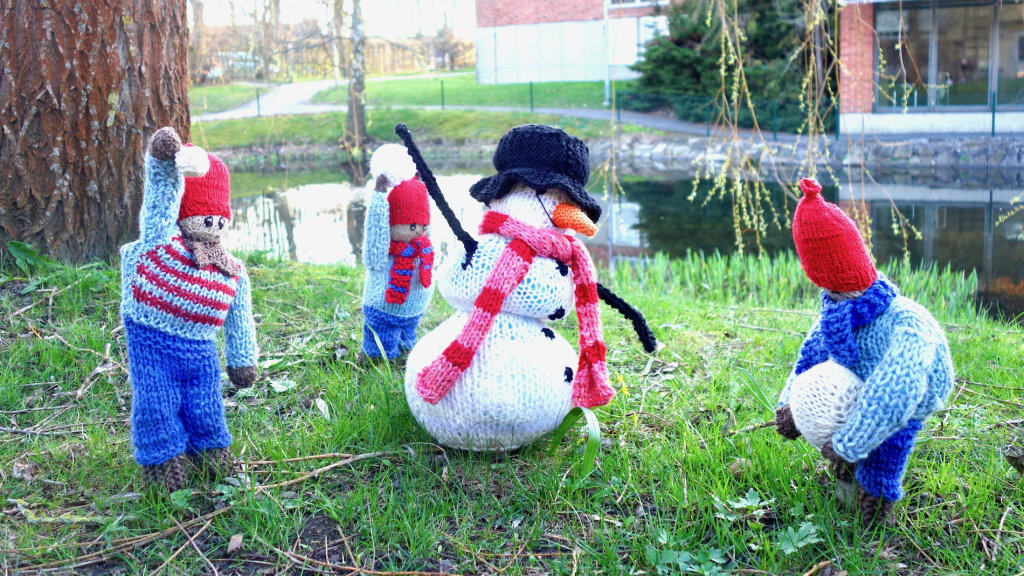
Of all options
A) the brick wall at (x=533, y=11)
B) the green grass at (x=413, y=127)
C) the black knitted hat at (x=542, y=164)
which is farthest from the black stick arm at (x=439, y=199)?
the brick wall at (x=533, y=11)

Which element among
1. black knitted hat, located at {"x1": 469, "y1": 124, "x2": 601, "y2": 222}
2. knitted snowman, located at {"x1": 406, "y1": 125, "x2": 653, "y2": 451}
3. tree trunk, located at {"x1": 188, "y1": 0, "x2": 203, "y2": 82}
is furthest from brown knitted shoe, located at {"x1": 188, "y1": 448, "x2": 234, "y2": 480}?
tree trunk, located at {"x1": 188, "y1": 0, "x2": 203, "y2": 82}

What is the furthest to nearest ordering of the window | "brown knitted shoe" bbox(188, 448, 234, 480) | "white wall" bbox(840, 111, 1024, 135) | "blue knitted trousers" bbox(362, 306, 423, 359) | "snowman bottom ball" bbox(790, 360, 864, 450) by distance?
the window, "white wall" bbox(840, 111, 1024, 135), "blue knitted trousers" bbox(362, 306, 423, 359), "brown knitted shoe" bbox(188, 448, 234, 480), "snowman bottom ball" bbox(790, 360, 864, 450)

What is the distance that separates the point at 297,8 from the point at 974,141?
1394 cm

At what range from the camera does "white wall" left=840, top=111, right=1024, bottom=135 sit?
15016 millimetres

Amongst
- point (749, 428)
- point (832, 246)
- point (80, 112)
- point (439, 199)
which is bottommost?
point (749, 428)

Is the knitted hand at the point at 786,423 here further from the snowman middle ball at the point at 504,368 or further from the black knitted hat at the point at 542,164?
the black knitted hat at the point at 542,164

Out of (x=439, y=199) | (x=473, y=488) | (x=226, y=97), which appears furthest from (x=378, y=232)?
(x=226, y=97)

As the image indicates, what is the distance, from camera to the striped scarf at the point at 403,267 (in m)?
3.46

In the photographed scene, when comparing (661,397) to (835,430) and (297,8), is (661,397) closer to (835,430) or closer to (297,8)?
(835,430)

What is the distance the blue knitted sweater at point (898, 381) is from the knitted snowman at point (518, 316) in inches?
33.2

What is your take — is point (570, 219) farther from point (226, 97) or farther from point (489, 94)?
point (489, 94)

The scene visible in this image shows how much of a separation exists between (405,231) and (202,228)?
3.80 ft

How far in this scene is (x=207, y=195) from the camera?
7.94 feet

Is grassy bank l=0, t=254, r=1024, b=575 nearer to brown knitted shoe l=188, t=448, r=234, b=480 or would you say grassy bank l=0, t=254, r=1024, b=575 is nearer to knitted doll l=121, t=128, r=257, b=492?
brown knitted shoe l=188, t=448, r=234, b=480
